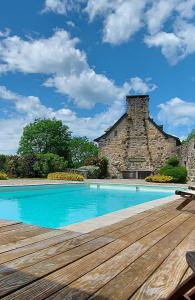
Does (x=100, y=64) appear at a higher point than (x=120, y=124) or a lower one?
higher

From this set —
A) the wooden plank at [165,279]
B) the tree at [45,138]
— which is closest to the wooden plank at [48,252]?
the wooden plank at [165,279]

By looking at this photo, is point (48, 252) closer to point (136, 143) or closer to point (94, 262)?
point (94, 262)

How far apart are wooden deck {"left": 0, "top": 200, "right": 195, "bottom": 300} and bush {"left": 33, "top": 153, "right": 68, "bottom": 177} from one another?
1965 centimetres

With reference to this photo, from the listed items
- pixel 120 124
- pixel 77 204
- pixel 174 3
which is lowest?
pixel 77 204

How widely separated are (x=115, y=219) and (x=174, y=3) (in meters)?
10.1

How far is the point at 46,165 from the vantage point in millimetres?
24406

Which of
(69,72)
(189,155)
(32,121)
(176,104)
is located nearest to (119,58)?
(69,72)

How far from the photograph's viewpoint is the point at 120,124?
2697 cm

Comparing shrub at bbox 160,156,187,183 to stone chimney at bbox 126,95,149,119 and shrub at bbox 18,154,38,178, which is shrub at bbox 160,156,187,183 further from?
shrub at bbox 18,154,38,178

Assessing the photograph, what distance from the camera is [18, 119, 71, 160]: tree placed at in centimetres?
3425

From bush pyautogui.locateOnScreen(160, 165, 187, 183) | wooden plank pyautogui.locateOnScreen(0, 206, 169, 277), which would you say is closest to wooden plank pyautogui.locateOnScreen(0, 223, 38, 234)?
wooden plank pyautogui.locateOnScreen(0, 206, 169, 277)

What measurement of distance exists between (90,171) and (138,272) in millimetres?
22256

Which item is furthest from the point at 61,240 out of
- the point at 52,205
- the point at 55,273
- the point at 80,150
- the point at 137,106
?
the point at 80,150

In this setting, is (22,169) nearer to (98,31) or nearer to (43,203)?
(98,31)
